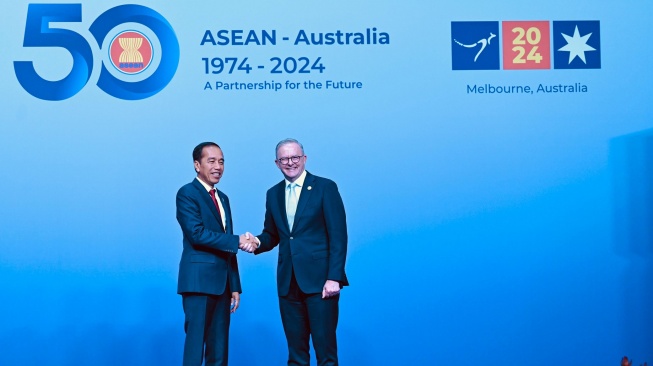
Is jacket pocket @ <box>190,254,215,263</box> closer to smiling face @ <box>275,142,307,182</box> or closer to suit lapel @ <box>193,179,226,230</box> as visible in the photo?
suit lapel @ <box>193,179,226,230</box>

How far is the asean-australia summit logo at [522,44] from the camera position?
5242 mm

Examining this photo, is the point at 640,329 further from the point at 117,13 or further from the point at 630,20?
the point at 117,13

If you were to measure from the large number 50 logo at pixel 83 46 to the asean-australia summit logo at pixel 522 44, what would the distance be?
1.84m

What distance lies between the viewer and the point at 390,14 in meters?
5.23

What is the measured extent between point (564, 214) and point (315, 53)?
1.91 metres

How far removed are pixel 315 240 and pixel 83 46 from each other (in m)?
2.09

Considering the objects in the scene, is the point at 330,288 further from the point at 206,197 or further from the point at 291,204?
the point at 206,197

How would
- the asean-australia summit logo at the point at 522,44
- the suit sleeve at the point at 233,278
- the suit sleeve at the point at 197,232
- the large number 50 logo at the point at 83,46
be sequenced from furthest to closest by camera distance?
the asean-australia summit logo at the point at 522,44
the large number 50 logo at the point at 83,46
the suit sleeve at the point at 233,278
the suit sleeve at the point at 197,232

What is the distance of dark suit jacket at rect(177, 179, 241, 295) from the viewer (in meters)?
4.08

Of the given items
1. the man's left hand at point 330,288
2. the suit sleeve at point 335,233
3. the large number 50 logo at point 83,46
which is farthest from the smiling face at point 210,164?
the large number 50 logo at point 83,46

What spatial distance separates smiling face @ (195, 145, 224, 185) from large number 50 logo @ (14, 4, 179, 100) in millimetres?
1099

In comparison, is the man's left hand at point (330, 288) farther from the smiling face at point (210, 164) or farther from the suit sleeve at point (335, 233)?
the smiling face at point (210, 164)

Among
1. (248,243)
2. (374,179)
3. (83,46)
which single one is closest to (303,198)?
(248,243)

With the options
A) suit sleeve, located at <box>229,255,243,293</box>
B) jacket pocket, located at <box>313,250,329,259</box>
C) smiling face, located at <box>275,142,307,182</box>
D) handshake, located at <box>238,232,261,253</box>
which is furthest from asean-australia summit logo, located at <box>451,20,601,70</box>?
suit sleeve, located at <box>229,255,243,293</box>
